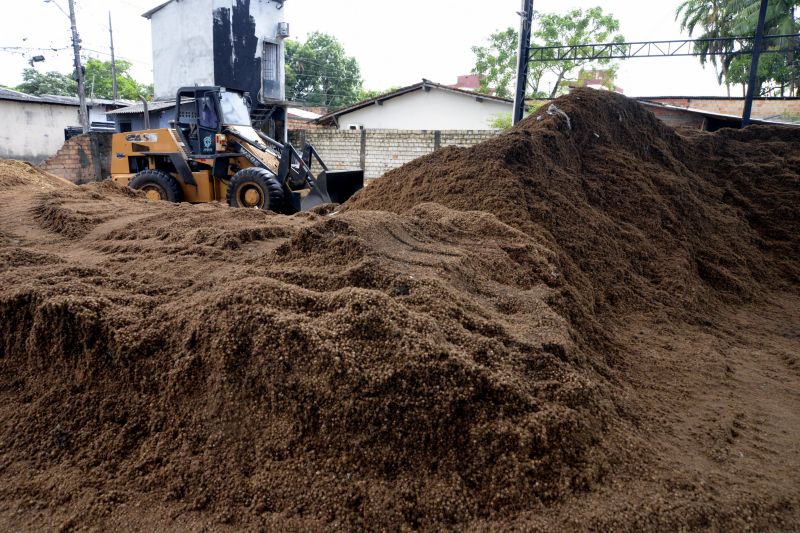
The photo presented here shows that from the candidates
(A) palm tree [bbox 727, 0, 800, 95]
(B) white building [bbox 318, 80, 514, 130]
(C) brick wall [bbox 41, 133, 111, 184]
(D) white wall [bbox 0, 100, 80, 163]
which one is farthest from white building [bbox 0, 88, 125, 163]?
(A) palm tree [bbox 727, 0, 800, 95]

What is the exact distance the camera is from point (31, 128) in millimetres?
19938

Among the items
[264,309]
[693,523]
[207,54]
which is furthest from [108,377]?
[207,54]

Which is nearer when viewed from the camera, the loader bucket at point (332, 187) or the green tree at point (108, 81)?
the loader bucket at point (332, 187)

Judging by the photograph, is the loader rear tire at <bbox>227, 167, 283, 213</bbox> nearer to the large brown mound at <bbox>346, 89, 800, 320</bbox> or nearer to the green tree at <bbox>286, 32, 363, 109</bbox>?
the large brown mound at <bbox>346, 89, 800, 320</bbox>

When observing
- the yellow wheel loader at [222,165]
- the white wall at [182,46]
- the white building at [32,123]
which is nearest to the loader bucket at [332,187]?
the yellow wheel loader at [222,165]

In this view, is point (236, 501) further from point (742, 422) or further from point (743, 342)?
point (743, 342)

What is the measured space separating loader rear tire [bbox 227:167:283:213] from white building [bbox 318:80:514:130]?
515 inches

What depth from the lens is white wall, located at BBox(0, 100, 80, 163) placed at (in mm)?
19109

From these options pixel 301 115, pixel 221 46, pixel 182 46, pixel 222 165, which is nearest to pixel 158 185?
pixel 222 165

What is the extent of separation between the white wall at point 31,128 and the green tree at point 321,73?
61.3 feet

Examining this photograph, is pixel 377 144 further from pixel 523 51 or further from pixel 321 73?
pixel 321 73

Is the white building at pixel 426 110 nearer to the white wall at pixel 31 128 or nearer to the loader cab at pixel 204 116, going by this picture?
the white wall at pixel 31 128

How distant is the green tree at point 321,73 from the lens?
37531 millimetres

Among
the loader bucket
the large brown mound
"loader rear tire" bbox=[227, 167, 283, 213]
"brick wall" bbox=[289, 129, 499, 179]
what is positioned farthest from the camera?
"brick wall" bbox=[289, 129, 499, 179]
